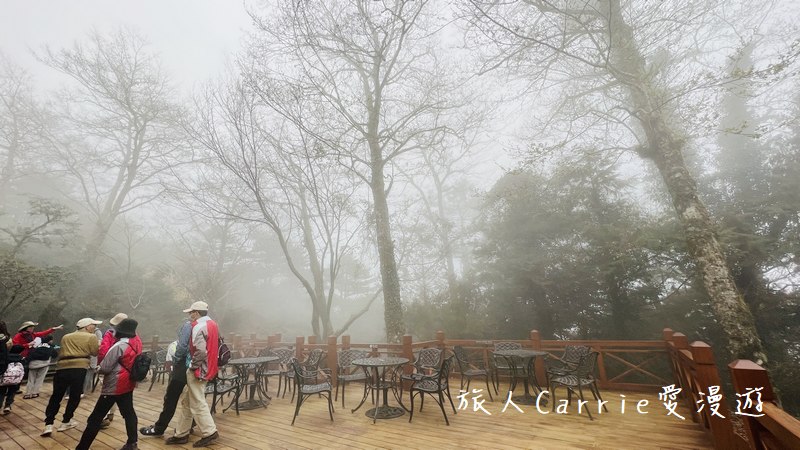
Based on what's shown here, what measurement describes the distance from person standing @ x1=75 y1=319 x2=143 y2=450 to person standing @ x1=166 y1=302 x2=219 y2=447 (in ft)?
1.84

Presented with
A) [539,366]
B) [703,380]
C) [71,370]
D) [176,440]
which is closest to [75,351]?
[71,370]

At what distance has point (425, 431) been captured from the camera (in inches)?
188

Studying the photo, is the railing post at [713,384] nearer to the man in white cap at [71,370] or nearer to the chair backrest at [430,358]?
the chair backrest at [430,358]

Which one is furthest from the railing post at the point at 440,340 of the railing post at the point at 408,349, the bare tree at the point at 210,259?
the bare tree at the point at 210,259

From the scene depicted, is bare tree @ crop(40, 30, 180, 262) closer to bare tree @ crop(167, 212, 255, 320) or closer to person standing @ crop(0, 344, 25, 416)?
bare tree @ crop(167, 212, 255, 320)

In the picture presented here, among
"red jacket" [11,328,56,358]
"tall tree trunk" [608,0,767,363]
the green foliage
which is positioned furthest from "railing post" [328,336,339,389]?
the green foliage

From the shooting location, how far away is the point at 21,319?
1120cm

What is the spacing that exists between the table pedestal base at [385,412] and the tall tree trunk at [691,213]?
613 cm

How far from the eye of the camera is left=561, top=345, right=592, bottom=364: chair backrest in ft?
20.8

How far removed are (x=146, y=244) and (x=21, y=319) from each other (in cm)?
1182

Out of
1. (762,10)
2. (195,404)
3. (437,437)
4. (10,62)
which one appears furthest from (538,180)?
(10,62)

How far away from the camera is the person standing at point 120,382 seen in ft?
13.0

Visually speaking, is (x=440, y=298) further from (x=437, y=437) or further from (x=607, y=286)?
(x=437, y=437)

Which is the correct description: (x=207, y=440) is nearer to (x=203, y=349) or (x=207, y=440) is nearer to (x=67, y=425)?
(x=203, y=349)
